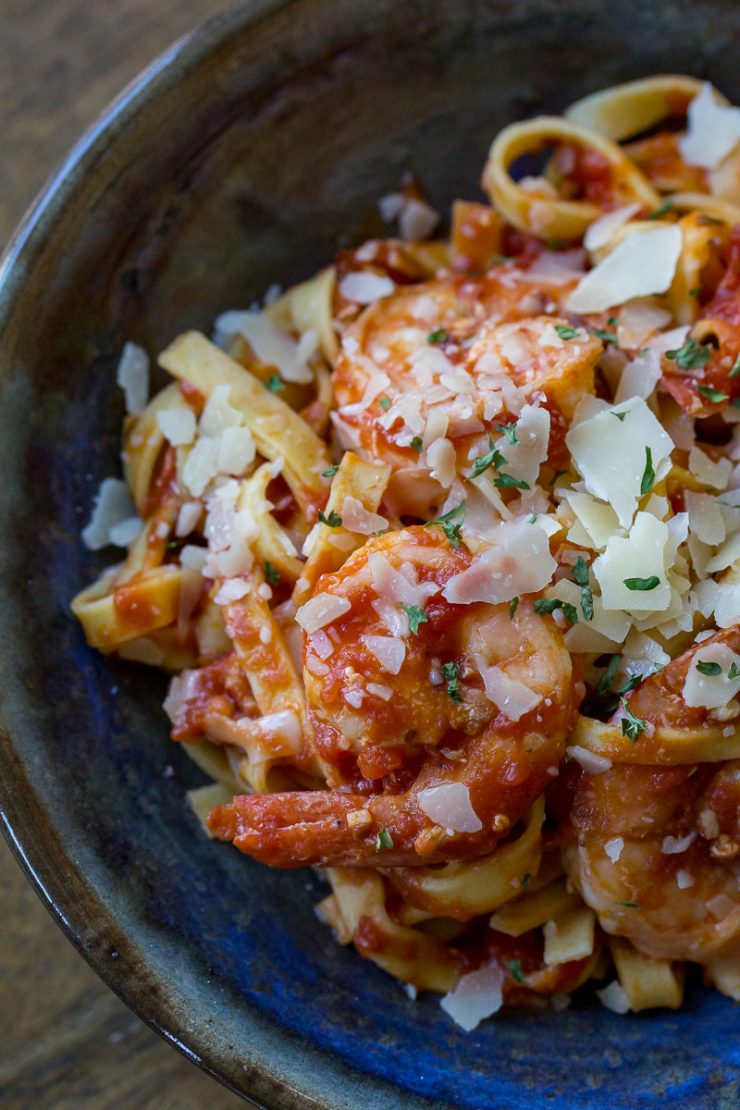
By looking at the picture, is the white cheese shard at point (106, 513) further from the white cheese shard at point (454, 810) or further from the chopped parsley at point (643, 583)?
the chopped parsley at point (643, 583)

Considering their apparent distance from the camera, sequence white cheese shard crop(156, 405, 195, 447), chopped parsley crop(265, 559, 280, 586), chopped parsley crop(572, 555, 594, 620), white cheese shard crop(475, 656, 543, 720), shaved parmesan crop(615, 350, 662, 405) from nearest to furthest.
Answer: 1. white cheese shard crop(475, 656, 543, 720)
2. chopped parsley crop(572, 555, 594, 620)
3. shaved parmesan crop(615, 350, 662, 405)
4. chopped parsley crop(265, 559, 280, 586)
5. white cheese shard crop(156, 405, 195, 447)

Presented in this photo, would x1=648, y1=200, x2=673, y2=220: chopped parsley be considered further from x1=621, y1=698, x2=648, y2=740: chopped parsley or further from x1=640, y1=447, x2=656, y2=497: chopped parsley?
x1=621, y1=698, x2=648, y2=740: chopped parsley

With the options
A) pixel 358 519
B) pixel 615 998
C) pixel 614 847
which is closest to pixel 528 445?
pixel 358 519

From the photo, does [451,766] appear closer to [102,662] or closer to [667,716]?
[667,716]

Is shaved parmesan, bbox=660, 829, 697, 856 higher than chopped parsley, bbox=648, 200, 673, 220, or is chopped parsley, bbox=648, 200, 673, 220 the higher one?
chopped parsley, bbox=648, 200, 673, 220

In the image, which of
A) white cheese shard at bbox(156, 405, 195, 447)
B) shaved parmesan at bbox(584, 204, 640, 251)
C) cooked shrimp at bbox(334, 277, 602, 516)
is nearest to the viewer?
cooked shrimp at bbox(334, 277, 602, 516)

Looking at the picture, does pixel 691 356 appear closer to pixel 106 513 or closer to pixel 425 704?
pixel 425 704

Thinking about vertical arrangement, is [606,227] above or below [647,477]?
above

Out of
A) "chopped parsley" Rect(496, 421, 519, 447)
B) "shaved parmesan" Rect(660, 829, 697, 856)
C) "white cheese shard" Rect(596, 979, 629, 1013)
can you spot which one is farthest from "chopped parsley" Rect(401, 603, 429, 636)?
"white cheese shard" Rect(596, 979, 629, 1013)
